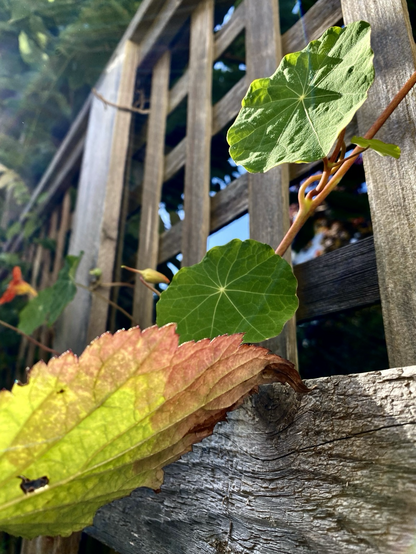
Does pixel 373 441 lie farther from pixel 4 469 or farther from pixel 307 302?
pixel 307 302

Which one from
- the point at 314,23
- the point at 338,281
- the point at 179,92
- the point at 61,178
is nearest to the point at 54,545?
the point at 338,281

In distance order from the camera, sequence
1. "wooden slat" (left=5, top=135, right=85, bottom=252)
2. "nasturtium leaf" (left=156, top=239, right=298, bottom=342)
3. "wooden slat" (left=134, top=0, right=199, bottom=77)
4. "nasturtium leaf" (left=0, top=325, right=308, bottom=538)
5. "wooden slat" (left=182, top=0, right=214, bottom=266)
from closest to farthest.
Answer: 1. "nasturtium leaf" (left=0, top=325, right=308, bottom=538)
2. "nasturtium leaf" (left=156, top=239, right=298, bottom=342)
3. "wooden slat" (left=182, top=0, right=214, bottom=266)
4. "wooden slat" (left=134, top=0, right=199, bottom=77)
5. "wooden slat" (left=5, top=135, right=85, bottom=252)

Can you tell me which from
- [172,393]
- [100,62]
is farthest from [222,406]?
[100,62]

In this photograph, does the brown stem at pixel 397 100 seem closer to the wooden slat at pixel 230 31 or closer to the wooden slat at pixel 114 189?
the wooden slat at pixel 230 31

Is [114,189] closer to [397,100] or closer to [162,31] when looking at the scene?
[162,31]

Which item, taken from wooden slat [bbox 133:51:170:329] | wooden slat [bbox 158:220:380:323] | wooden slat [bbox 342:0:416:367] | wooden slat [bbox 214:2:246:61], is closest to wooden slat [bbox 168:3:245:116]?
wooden slat [bbox 214:2:246:61]

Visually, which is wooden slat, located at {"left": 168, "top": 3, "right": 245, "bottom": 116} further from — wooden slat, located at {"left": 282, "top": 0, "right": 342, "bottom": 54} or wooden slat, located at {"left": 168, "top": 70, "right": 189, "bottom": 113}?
wooden slat, located at {"left": 282, "top": 0, "right": 342, "bottom": 54}

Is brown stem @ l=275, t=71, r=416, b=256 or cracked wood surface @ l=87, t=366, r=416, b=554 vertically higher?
brown stem @ l=275, t=71, r=416, b=256
